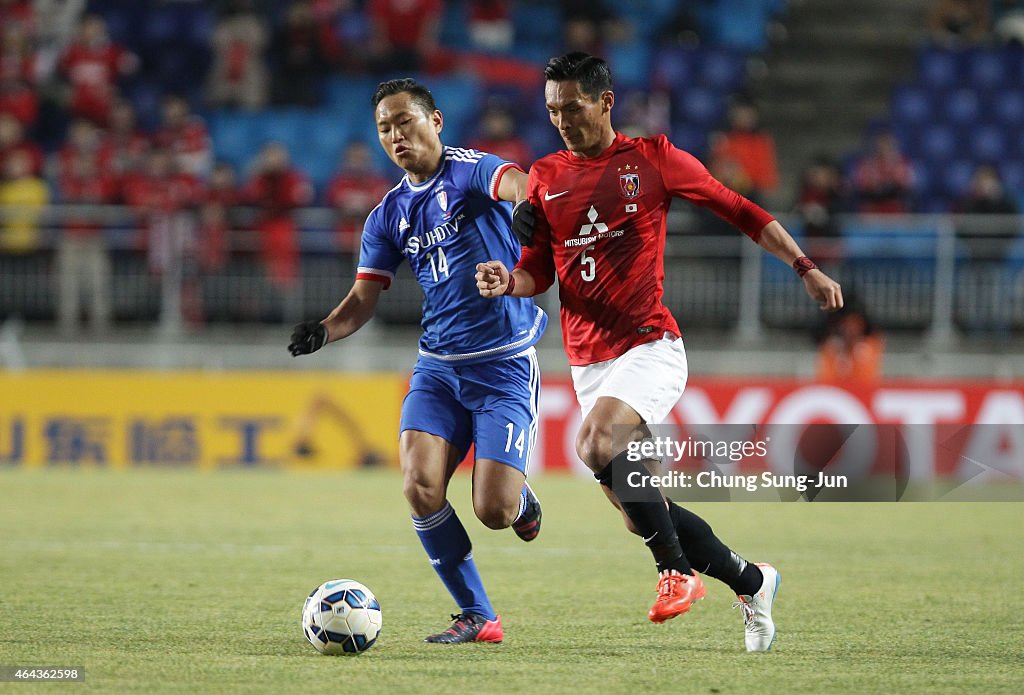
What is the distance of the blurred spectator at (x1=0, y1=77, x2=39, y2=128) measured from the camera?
707 inches

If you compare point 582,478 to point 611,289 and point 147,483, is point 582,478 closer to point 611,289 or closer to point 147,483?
point 147,483

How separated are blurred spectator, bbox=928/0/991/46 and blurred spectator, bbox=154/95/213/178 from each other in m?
9.45

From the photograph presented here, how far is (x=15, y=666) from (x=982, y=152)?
1473 cm

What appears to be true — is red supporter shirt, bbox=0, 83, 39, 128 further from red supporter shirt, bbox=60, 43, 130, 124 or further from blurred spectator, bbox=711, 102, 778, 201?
blurred spectator, bbox=711, 102, 778, 201

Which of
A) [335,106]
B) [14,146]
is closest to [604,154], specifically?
[14,146]

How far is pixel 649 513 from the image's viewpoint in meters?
5.91

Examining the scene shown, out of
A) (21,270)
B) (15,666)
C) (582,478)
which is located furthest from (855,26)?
(15,666)

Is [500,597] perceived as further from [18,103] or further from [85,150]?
[18,103]

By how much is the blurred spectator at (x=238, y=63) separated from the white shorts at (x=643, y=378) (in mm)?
13481

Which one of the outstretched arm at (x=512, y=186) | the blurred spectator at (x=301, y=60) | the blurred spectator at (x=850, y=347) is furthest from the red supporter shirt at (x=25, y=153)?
the outstretched arm at (x=512, y=186)

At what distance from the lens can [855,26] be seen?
20.2 meters

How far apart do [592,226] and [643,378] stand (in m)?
0.69

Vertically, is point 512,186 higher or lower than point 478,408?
higher

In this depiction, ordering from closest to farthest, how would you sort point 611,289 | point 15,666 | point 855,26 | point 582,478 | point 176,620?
point 15,666 < point 611,289 < point 176,620 < point 582,478 < point 855,26
